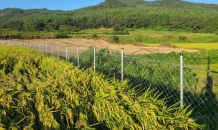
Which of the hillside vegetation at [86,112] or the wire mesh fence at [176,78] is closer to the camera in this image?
the hillside vegetation at [86,112]

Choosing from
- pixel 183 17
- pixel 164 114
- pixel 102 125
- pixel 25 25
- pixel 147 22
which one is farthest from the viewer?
pixel 25 25

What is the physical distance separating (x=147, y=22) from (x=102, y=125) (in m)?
75.3

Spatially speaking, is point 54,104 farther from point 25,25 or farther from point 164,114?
point 25,25

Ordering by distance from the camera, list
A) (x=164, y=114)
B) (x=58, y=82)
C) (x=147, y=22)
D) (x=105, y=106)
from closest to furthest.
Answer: (x=164, y=114), (x=105, y=106), (x=58, y=82), (x=147, y=22)

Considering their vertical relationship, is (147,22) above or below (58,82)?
above

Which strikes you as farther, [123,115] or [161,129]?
[123,115]

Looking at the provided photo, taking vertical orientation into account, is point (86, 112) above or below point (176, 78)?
above

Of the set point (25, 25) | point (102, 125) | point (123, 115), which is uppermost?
point (25, 25)

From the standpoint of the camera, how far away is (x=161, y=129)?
181 cm

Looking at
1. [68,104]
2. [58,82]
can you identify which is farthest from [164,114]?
[58,82]

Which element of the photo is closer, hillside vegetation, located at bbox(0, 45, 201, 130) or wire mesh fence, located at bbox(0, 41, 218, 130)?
hillside vegetation, located at bbox(0, 45, 201, 130)

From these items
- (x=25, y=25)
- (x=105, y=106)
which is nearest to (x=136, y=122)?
(x=105, y=106)

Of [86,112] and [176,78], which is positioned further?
[176,78]

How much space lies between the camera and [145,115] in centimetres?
199
